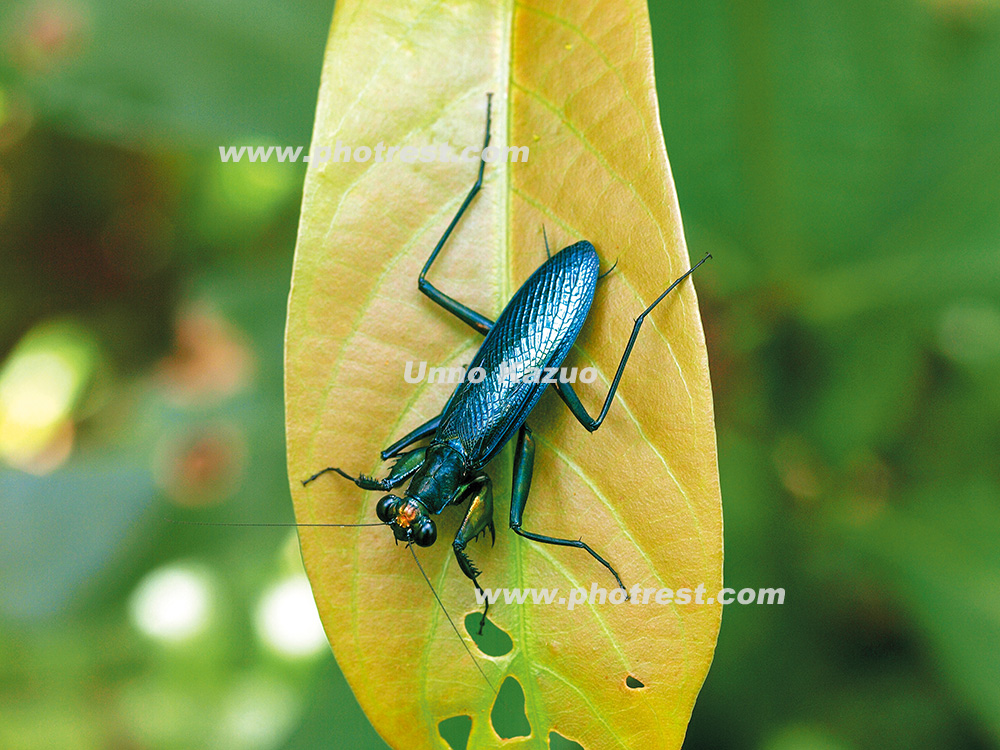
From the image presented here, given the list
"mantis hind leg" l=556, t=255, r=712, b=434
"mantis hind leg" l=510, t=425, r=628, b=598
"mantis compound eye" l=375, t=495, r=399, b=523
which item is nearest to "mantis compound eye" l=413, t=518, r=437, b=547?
"mantis compound eye" l=375, t=495, r=399, b=523

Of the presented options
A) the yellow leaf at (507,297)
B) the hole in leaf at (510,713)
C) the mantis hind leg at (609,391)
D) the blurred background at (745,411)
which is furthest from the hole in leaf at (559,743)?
the blurred background at (745,411)

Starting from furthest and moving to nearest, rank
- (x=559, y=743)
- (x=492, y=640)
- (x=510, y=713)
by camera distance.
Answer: (x=559, y=743), (x=510, y=713), (x=492, y=640)

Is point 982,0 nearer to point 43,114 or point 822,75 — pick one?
point 822,75

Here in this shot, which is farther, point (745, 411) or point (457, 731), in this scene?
point (745, 411)

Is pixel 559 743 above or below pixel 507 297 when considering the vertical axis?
below

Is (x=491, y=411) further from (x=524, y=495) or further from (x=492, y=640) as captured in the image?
(x=492, y=640)

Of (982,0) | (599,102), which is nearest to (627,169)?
(599,102)

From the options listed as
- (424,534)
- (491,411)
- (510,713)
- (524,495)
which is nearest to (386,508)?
(424,534)
